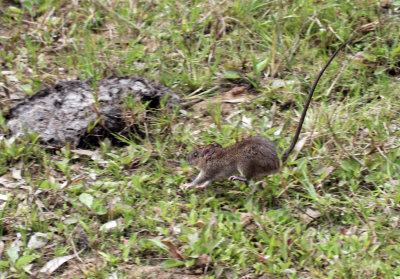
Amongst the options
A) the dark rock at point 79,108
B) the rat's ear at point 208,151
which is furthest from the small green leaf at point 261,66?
the rat's ear at point 208,151

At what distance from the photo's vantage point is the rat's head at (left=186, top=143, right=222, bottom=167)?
486cm

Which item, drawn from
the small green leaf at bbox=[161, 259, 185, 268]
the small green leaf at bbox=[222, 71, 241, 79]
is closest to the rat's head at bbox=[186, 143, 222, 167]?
the small green leaf at bbox=[161, 259, 185, 268]

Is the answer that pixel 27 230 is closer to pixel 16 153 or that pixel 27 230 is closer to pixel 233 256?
pixel 16 153

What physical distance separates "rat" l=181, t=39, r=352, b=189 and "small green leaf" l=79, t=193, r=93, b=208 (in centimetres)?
75

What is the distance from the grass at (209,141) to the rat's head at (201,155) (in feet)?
0.47

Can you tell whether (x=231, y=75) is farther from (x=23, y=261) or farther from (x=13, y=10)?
(x=23, y=261)

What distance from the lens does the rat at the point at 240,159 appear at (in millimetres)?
4586

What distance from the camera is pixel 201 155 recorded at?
16.0ft

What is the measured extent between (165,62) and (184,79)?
1.21 feet

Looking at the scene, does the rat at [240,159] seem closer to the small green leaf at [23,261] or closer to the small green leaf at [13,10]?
the small green leaf at [23,261]

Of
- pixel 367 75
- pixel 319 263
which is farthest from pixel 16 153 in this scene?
pixel 367 75

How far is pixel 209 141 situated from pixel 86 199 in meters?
1.25

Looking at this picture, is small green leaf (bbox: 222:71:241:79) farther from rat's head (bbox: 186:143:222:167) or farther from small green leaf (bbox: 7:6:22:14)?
small green leaf (bbox: 7:6:22:14)

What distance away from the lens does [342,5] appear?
639 centimetres
